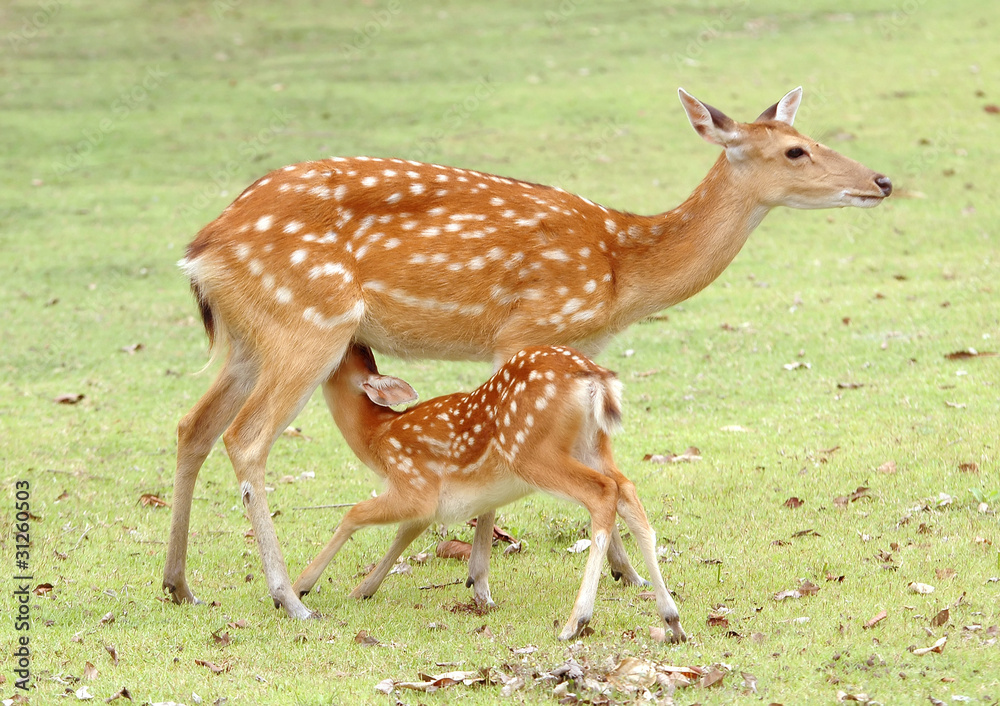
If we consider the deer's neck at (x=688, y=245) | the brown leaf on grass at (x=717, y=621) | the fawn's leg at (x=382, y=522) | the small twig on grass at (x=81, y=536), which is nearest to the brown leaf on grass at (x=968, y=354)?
the deer's neck at (x=688, y=245)

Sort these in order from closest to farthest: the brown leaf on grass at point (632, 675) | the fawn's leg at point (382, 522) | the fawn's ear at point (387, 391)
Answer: the brown leaf on grass at point (632, 675)
the fawn's leg at point (382, 522)
the fawn's ear at point (387, 391)

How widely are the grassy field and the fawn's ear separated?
89cm

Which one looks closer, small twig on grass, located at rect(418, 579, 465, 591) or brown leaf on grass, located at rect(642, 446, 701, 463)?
small twig on grass, located at rect(418, 579, 465, 591)

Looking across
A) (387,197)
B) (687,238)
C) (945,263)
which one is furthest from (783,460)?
(945,263)

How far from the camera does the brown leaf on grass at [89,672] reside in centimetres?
441

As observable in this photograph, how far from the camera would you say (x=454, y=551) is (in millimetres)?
6070

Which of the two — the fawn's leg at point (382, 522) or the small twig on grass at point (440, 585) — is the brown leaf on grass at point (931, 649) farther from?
the small twig on grass at point (440, 585)

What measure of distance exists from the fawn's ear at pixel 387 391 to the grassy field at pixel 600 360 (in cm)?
89

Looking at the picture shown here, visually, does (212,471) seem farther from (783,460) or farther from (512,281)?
(783,460)

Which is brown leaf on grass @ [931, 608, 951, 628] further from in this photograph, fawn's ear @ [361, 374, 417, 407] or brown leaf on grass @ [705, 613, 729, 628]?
fawn's ear @ [361, 374, 417, 407]

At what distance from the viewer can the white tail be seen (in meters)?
4.71

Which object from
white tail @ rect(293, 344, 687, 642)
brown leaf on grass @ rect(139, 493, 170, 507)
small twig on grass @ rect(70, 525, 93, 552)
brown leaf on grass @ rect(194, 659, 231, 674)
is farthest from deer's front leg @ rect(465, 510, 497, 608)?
brown leaf on grass @ rect(139, 493, 170, 507)

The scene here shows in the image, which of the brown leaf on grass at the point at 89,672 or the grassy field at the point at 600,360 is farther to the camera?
the grassy field at the point at 600,360

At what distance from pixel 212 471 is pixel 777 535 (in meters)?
3.39
